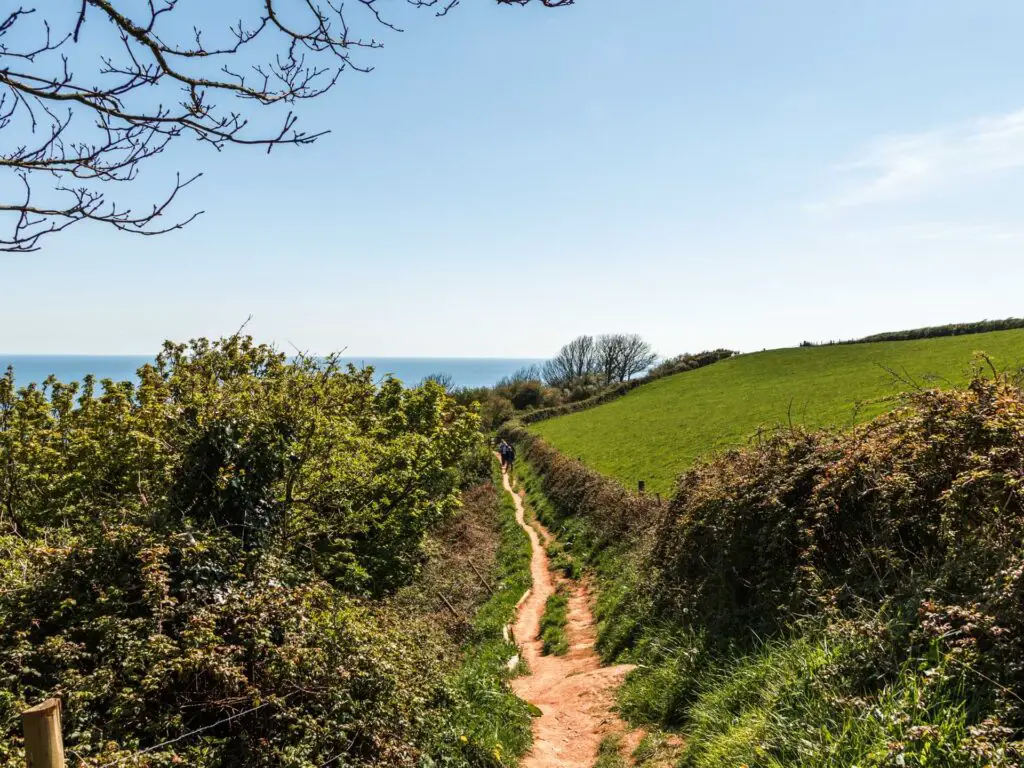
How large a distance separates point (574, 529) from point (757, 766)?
1561 cm

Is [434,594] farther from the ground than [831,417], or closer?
closer

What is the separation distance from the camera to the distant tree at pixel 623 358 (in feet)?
320

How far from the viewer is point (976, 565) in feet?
16.9

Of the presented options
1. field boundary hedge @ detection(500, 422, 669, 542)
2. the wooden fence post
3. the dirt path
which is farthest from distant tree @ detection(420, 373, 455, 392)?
the wooden fence post

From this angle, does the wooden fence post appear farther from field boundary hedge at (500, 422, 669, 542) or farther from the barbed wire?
field boundary hedge at (500, 422, 669, 542)

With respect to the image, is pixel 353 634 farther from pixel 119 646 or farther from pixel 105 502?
pixel 105 502

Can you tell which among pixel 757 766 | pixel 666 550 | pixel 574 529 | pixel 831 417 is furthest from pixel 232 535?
pixel 831 417

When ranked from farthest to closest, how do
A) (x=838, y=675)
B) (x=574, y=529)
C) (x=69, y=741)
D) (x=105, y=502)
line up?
(x=574, y=529) → (x=105, y=502) → (x=838, y=675) → (x=69, y=741)

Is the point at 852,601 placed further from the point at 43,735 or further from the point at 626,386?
the point at 626,386

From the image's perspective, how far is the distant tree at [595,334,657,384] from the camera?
97688mm

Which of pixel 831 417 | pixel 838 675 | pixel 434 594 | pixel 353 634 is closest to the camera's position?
pixel 838 675

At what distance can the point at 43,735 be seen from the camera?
2793 mm

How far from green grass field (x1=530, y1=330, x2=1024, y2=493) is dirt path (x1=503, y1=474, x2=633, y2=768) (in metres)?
7.60

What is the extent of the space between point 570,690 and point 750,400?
31387 mm
